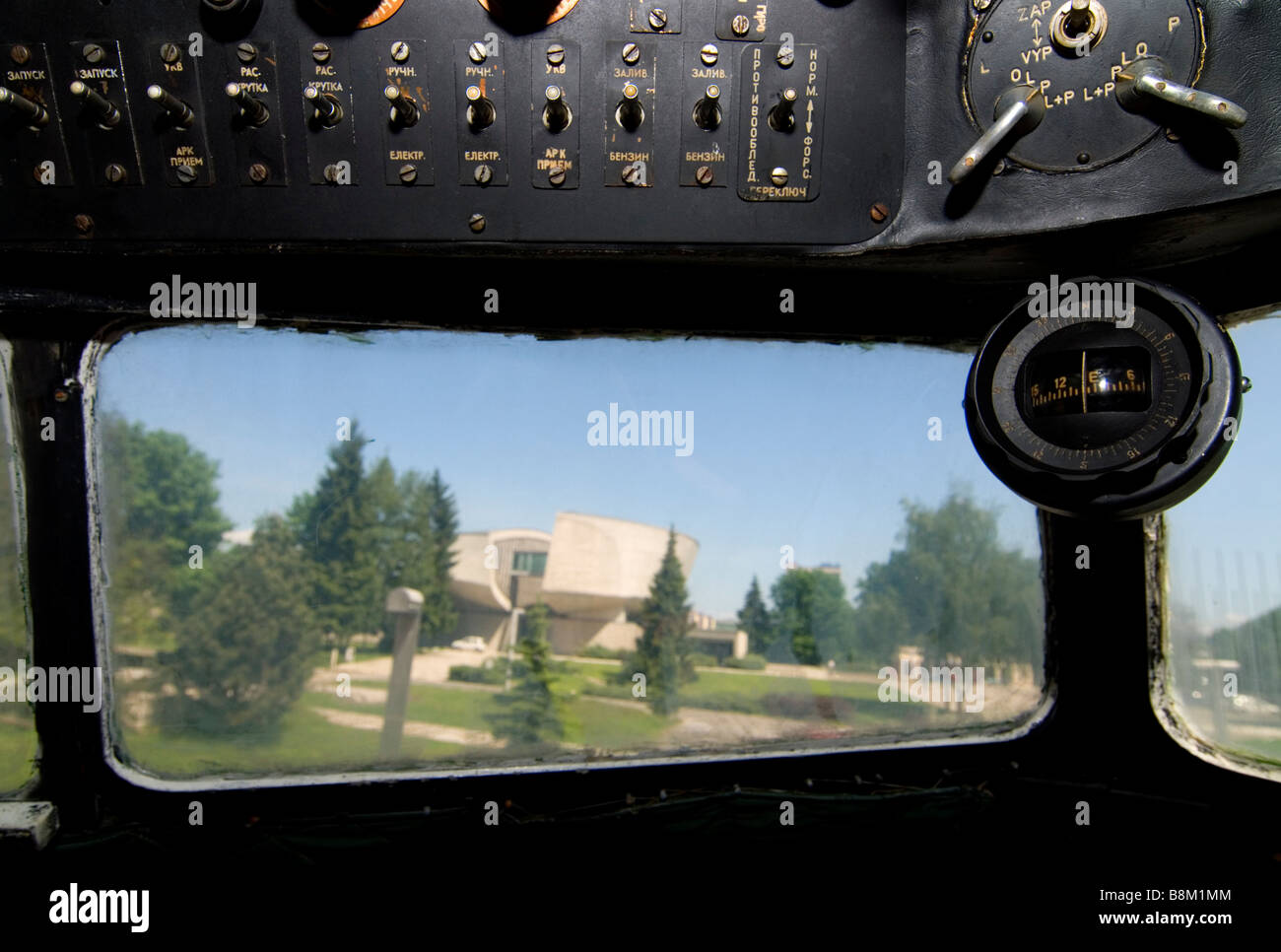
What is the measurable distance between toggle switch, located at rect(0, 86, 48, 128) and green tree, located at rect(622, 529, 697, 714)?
1477 mm

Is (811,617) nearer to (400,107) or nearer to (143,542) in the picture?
(400,107)

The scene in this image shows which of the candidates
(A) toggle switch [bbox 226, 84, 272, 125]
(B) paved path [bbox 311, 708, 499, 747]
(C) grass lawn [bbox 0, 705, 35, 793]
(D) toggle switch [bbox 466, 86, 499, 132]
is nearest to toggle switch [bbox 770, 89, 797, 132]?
(D) toggle switch [bbox 466, 86, 499, 132]

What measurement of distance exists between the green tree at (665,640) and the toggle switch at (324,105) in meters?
1.12

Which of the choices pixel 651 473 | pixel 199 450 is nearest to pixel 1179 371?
pixel 651 473

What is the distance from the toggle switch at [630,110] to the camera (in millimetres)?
1388

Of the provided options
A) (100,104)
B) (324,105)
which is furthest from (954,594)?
(100,104)

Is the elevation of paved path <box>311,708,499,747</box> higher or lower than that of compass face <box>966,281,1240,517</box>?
lower

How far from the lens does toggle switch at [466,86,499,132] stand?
1389mm

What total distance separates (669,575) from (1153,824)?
4.15 ft

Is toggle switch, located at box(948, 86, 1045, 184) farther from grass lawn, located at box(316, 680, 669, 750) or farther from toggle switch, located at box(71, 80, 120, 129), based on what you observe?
toggle switch, located at box(71, 80, 120, 129)

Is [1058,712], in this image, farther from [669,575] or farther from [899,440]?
[669,575]

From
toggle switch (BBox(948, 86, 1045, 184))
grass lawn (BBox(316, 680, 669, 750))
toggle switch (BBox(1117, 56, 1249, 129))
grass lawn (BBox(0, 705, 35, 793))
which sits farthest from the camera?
grass lawn (BBox(316, 680, 669, 750))

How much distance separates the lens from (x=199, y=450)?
71.2 inches

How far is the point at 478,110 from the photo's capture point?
4.58 ft
